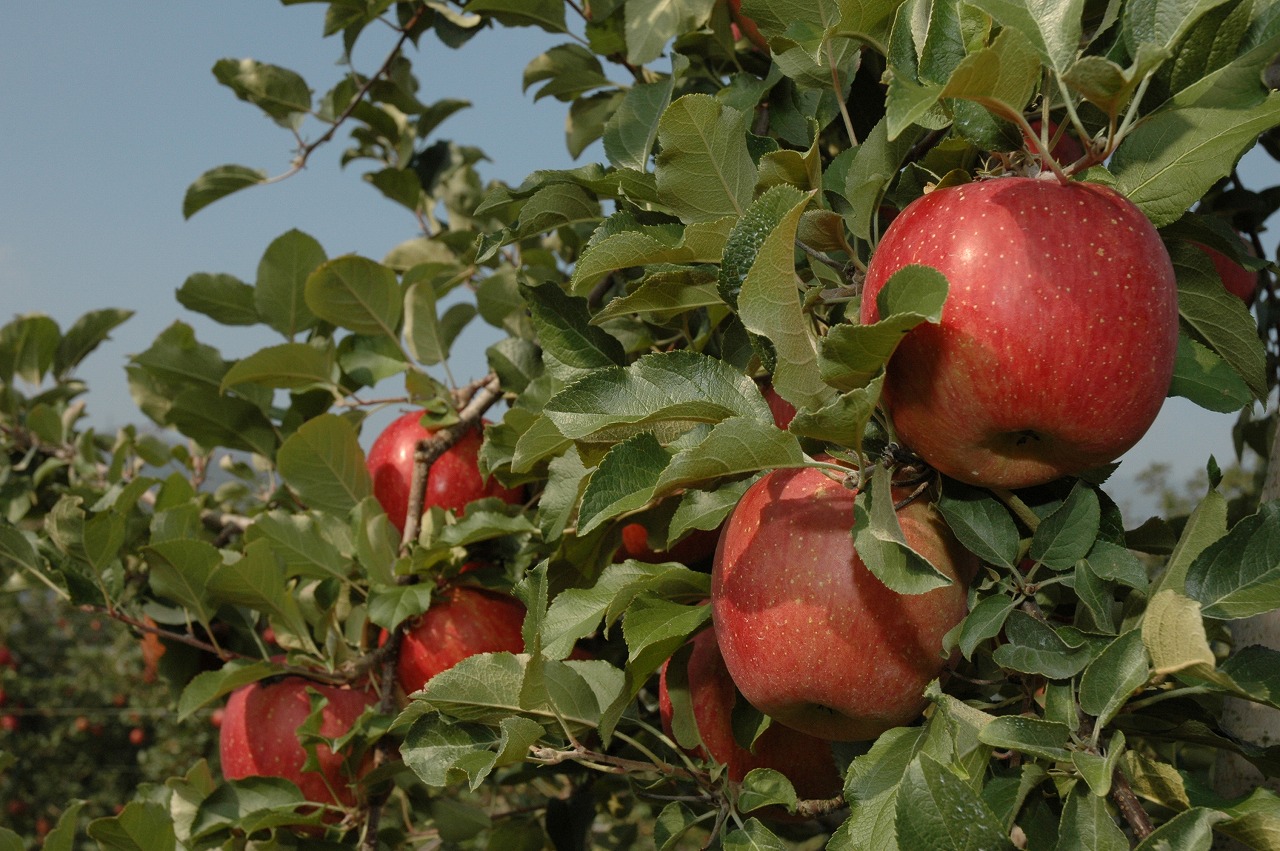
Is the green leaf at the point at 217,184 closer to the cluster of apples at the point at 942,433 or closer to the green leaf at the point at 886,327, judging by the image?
the cluster of apples at the point at 942,433

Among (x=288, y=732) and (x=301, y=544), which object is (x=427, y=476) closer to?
(x=301, y=544)

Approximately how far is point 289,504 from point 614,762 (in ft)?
3.30

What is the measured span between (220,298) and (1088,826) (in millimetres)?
1385

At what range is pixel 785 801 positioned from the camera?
0.85m

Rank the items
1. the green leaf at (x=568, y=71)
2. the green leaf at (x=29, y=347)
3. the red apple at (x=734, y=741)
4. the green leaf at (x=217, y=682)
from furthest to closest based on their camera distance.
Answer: the green leaf at (x=29, y=347) → the green leaf at (x=568, y=71) → the green leaf at (x=217, y=682) → the red apple at (x=734, y=741)

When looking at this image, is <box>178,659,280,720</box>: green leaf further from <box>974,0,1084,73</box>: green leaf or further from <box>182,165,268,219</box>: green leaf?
<box>974,0,1084,73</box>: green leaf

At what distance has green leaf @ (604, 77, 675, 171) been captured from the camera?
1018 millimetres

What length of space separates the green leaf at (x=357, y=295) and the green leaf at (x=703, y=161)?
67 centimetres

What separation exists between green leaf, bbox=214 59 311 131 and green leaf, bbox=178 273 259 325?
43cm

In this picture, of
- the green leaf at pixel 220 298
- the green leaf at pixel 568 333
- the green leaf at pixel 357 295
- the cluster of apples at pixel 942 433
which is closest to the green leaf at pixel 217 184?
the green leaf at pixel 220 298

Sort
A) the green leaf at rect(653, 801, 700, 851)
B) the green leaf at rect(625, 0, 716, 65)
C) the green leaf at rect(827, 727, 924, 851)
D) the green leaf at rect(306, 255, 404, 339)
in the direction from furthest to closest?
the green leaf at rect(306, 255, 404, 339) → the green leaf at rect(625, 0, 716, 65) → the green leaf at rect(653, 801, 700, 851) → the green leaf at rect(827, 727, 924, 851)

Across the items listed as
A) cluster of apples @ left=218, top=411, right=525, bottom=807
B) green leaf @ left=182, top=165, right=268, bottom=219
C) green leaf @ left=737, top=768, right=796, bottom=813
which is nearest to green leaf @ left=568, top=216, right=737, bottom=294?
green leaf @ left=737, top=768, right=796, bottom=813

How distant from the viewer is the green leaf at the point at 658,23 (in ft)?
3.75

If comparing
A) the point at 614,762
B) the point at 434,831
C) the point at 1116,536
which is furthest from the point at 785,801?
the point at 434,831
